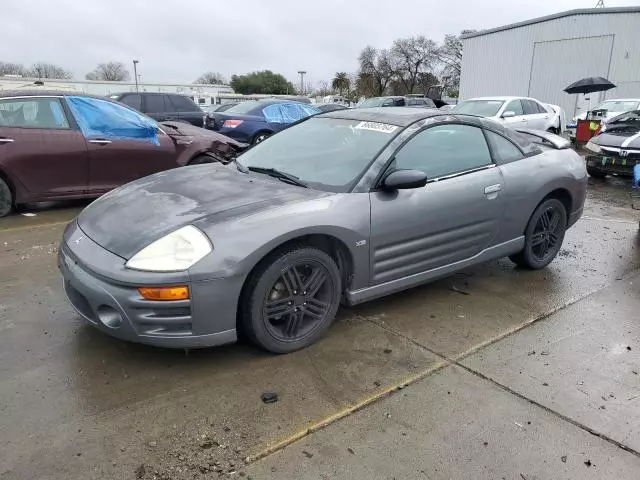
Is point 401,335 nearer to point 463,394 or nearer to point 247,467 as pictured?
point 463,394

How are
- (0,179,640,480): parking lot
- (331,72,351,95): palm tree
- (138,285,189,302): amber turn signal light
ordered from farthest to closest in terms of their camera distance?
(331,72,351,95): palm tree, (138,285,189,302): amber turn signal light, (0,179,640,480): parking lot

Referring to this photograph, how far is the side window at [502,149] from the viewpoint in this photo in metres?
4.15

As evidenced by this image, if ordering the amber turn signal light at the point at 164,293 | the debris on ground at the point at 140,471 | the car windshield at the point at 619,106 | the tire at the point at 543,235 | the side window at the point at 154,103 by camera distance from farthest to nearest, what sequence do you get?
the car windshield at the point at 619,106, the side window at the point at 154,103, the tire at the point at 543,235, the amber turn signal light at the point at 164,293, the debris on ground at the point at 140,471

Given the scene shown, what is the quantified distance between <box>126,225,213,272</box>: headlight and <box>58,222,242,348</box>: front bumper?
67mm

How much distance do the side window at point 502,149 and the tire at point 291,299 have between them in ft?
6.05

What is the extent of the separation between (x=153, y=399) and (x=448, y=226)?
2.25 meters

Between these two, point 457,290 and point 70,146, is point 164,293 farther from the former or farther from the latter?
point 70,146

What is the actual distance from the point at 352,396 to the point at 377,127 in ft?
6.41

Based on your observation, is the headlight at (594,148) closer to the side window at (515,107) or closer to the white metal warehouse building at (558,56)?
the side window at (515,107)

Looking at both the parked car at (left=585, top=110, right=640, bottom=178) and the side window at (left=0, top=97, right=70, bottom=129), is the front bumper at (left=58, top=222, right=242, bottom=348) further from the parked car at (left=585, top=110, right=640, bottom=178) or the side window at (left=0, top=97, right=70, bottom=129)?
the parked car at (left=585, top=110, right=640, bottom=178)

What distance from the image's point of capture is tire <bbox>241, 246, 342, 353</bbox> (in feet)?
9.36

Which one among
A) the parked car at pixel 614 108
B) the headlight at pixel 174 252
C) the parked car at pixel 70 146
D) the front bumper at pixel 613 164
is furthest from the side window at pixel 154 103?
the parked car at pixel 614 108

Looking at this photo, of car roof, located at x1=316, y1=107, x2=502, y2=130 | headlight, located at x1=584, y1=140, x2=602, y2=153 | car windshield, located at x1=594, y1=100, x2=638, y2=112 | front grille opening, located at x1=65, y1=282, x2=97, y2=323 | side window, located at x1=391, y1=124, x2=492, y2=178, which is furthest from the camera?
car windshield, located at x1=594, y1=100, x2=638, y2=112

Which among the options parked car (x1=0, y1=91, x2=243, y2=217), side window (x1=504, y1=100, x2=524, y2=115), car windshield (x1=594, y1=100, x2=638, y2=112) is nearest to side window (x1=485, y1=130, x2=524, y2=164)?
parked car (x1=0, y1=91, x2=243, y2=217)
